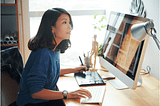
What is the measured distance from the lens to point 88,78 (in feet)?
4.83

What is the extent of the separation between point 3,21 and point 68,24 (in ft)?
5.39

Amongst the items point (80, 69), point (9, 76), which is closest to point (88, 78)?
point (80, 69)

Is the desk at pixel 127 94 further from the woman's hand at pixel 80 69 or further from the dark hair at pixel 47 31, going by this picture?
the dark hair at pixel 47 31

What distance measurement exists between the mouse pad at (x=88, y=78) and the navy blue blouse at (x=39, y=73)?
203mm

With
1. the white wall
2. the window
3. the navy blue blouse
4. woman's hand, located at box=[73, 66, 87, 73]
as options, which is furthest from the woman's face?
the window

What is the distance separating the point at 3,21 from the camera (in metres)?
2.60

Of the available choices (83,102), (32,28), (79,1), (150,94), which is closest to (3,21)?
(32,28)

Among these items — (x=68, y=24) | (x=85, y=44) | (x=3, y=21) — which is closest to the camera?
(x=68, y=24)

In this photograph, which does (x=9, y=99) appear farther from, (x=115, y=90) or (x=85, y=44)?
(x=85, y=44)

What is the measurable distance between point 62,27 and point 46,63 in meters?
0.31

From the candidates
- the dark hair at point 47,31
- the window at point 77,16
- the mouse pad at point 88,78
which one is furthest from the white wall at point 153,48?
the window at point 77,16

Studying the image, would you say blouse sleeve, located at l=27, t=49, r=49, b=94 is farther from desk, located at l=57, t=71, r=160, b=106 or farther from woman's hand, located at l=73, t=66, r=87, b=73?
woman's hand, located at l=73, t=66, r=87, b=73

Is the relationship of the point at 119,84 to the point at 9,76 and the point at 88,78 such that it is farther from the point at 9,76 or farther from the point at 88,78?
the point at 9,76

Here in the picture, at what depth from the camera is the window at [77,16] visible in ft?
8.30
